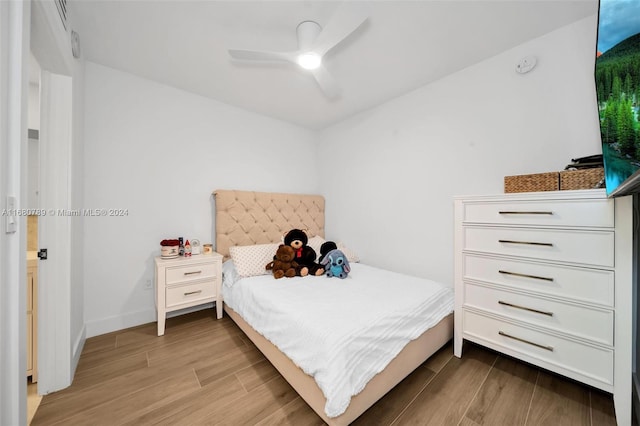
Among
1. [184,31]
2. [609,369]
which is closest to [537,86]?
[609,369]

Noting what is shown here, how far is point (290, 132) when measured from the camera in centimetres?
348

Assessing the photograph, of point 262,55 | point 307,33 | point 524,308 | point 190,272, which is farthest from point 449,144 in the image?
point 190,272

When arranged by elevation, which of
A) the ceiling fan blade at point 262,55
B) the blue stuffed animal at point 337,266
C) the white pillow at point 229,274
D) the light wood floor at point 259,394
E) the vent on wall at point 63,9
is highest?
the vent on wall at point 63,9

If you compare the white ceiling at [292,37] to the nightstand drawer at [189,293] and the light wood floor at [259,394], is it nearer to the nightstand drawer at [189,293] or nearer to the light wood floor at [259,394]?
the nightstand drawer at [189,293]

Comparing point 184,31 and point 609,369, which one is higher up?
point 184,31

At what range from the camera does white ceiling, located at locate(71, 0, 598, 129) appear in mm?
1560

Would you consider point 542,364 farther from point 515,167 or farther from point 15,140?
point 15,140

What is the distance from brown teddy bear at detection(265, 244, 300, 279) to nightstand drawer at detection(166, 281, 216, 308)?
0.60 meters

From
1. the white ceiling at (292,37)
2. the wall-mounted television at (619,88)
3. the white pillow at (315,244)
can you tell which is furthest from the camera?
the white pillow at (315,244)

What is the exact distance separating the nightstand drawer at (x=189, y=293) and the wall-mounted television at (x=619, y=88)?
2794mm

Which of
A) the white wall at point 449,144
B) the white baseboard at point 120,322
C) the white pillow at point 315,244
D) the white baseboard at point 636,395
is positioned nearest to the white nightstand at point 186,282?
the white baseboard at point 120,322

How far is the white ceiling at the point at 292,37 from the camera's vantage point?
1560 mm

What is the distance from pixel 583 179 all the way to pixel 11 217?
104 inches

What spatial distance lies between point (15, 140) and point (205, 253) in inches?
74.6
